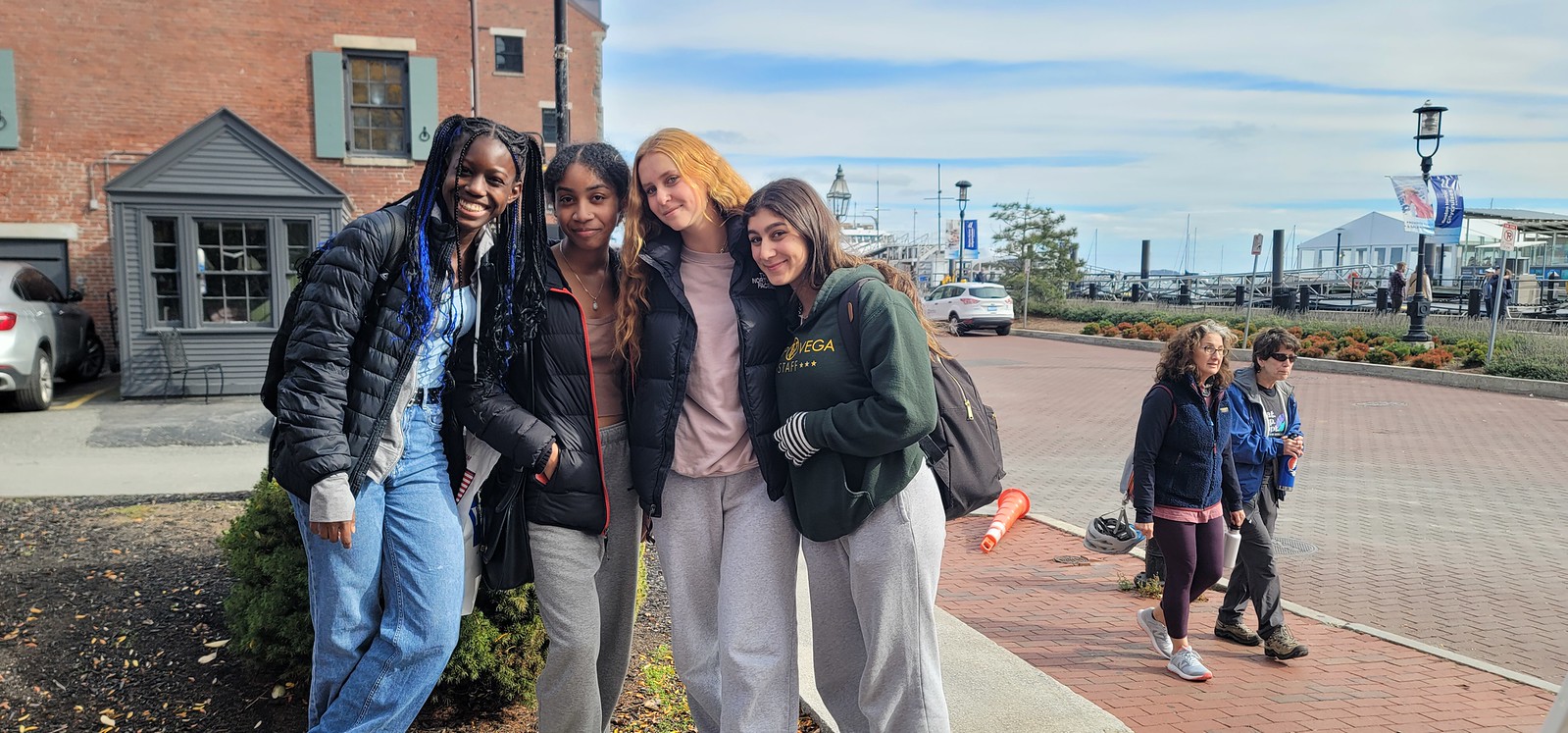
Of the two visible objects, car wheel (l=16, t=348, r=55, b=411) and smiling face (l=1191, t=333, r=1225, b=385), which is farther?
car wheel (l=16, t=348, r=55, b=411)

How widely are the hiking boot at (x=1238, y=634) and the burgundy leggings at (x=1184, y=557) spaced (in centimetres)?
49

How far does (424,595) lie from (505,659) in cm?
97

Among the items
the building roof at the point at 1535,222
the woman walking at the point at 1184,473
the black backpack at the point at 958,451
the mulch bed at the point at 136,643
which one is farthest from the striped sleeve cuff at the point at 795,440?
the building roof at the point at 1535,222

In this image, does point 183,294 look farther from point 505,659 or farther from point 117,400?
point 505,659

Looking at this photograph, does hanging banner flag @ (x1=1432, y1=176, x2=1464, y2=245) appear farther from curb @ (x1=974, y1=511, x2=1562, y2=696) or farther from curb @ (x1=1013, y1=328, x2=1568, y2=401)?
curb @ (x1=974, y1=511, x2=1562, y2=696)

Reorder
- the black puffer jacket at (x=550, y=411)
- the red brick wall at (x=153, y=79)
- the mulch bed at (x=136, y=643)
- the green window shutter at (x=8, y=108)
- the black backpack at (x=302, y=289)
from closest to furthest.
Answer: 1. the black backpack at (x=302, y=289)
2. the black puffer jacket at (x=550, y=411)
3. the mulch bed at (x=136, y=643)
4. the green window shutter at (x=8, y=108)
5. the red brick wall at (x=153, y=79)

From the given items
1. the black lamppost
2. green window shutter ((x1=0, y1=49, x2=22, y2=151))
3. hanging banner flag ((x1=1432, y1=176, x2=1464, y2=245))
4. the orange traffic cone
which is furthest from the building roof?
green window shutter ((x1=0, y1=49, x2=22, y2=151))

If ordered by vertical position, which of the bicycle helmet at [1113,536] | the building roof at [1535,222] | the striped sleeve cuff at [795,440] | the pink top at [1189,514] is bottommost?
the bicycle helmet at [1113,536]

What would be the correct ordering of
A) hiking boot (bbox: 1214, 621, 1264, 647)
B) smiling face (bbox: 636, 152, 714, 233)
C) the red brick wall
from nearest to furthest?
smiling face (bbox: 636, 152, 714, 233), hiking boot (bbox: 1214, 621, 1264, 647), the red brick wall

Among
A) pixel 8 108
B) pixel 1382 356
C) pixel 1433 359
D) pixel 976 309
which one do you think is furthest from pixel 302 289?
pixel 976 309

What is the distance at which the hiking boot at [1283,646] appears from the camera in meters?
4.56

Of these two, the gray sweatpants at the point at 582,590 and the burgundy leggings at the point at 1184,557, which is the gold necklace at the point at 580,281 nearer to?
the gray sweatpants at the point at 582,590

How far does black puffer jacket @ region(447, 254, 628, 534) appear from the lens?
260cm

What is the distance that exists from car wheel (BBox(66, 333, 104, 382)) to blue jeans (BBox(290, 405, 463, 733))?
46.6 ft
